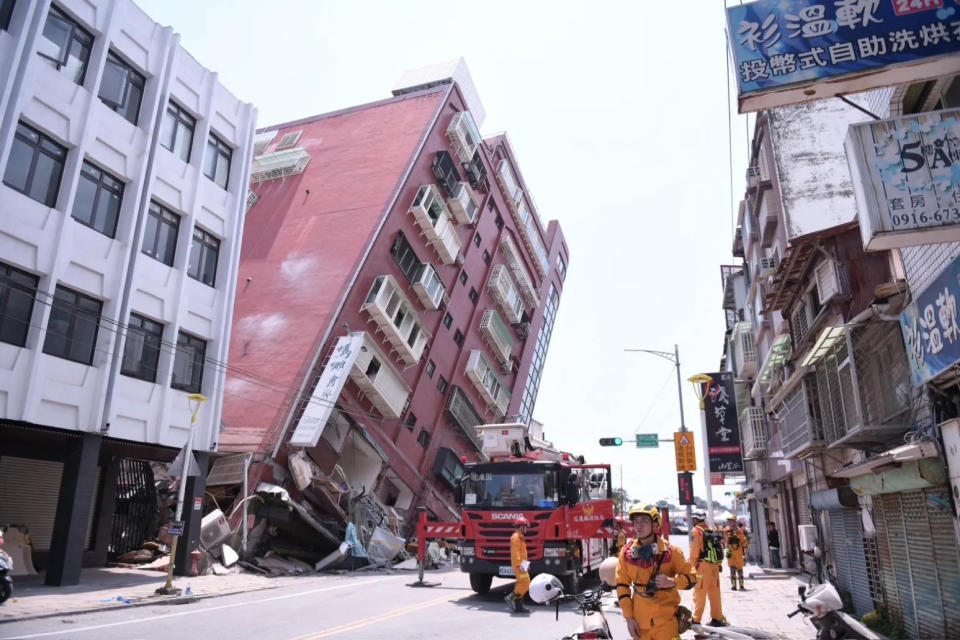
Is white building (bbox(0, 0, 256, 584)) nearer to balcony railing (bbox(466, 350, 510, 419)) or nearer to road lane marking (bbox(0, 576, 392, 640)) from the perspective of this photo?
road lane marking (bbox(0, 576, 392, 640))

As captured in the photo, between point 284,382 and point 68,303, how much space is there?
38.8 ft

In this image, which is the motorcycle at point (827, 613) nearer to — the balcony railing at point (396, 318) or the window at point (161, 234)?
the window at point (161, 234)

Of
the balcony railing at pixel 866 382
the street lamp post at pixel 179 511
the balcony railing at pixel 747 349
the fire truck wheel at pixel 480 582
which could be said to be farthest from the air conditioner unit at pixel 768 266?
the street lamp post at pixel 179 511

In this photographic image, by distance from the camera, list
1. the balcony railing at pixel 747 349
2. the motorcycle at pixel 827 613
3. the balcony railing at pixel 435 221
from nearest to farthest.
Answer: the motorcycle at pixel 827 613, the balcony railing at pixel 747 349, the balcony railing at pixel 435 221

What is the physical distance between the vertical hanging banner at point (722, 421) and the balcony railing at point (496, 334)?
14486 millimetres

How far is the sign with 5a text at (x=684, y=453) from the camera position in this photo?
22891 millimetres

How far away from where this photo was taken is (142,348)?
18703 millimetres

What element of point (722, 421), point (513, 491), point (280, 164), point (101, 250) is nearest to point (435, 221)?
point (280, 164)

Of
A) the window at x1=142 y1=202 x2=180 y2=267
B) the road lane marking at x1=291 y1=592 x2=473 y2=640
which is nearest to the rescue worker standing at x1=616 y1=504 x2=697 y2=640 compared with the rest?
the road lane marking at x1=291 y1=592 x2=473 y2=640

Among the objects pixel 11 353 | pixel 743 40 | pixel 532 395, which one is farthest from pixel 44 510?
pixel 532 395

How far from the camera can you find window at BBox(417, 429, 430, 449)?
34.8m

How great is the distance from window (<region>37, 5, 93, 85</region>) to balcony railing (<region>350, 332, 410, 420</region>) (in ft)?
48.6

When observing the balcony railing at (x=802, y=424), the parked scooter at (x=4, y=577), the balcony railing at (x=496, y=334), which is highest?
the balcony railing at (x=496, y=334)

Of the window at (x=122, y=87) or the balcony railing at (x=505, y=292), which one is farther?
the balcony railing at (x=505, y=292)
